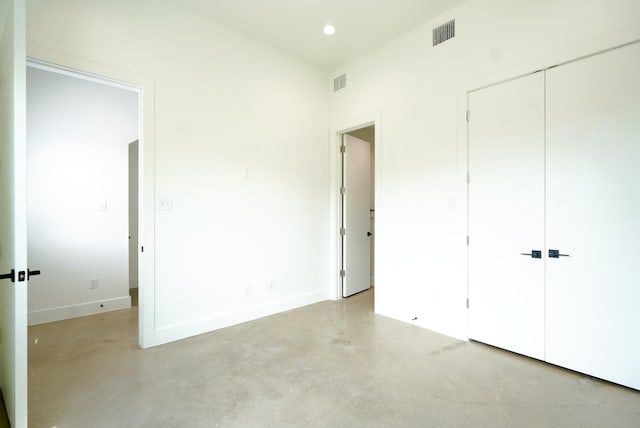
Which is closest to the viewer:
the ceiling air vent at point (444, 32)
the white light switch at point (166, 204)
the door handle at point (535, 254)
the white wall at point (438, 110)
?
the white wall at point (438, 110)

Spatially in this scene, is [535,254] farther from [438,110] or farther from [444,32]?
[444,32]

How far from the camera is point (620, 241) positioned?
2.04 meters

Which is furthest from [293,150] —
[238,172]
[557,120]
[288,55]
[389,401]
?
[389,401]

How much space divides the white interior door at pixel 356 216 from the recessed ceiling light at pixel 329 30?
4.42 feet

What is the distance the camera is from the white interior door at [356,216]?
13.9ft

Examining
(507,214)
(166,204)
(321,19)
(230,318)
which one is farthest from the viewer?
(230,318)

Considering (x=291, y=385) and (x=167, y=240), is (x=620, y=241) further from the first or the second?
(x=167, y=240)

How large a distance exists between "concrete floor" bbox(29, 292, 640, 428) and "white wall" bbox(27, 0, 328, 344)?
0.54 m

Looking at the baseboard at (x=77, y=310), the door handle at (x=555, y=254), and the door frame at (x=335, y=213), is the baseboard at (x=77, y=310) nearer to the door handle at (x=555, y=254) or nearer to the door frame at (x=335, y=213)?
the door frame at (x=335, y=213)

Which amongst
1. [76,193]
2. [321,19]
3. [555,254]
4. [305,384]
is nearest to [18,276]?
→ [305,384]

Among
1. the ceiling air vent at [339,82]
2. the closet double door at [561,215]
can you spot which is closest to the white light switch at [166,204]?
the ceiling air vent at [339,82]

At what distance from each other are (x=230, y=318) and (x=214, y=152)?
181 centimetres

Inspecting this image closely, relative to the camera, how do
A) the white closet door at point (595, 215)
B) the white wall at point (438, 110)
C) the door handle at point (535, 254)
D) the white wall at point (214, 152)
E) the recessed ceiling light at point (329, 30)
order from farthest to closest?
the recessed ceiling light at point (329, 30), the white wall at point (214, 152), the door handle at point (535, 254), the white wall at point (438, 110), the white closet door at point (595, 215)

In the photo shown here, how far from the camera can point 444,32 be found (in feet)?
9.59
